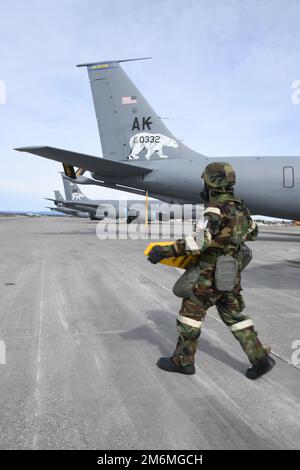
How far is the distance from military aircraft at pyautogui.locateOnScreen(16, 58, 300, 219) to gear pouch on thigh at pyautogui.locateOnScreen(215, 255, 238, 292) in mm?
11778

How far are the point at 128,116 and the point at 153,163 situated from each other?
265cm

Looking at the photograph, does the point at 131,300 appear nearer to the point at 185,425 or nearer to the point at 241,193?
the point at 185,425

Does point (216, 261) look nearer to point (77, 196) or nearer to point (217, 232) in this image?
point (217, 232)

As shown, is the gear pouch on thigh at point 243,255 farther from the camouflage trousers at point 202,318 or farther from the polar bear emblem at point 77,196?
the polar bear emblem at point 77,196

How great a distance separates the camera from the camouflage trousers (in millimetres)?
2902

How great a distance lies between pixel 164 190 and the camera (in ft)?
51.2

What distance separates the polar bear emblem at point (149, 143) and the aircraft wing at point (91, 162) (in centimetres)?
123

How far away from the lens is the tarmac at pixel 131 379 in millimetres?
2125

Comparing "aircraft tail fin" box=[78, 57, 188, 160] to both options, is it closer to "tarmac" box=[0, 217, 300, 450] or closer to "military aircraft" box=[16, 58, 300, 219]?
"military aircraft" box=[16, 58, 300, 219]

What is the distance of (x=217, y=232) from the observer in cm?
285

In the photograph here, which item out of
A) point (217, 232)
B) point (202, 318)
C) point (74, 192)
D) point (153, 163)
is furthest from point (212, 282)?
point (74, 192)

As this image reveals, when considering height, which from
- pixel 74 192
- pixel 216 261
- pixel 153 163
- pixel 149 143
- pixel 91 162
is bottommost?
pixel 216 261

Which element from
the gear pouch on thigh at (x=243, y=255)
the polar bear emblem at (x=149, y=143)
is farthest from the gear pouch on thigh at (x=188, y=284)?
the polar bear emblem at (x=149, y=143)
